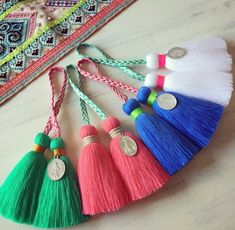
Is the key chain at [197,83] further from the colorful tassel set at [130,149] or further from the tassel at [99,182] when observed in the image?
the tassel at [99,182]

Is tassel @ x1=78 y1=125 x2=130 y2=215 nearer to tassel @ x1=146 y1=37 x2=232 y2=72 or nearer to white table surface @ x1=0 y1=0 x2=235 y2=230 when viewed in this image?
white table surface @ x1=0 y1=0 x2=235 y2=230

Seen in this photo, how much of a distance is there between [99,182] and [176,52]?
0.33 metres

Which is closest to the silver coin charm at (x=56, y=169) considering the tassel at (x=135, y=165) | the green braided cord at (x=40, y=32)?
the tassel at (x=135, y=165)

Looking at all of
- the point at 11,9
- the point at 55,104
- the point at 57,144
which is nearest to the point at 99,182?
the point at 57,144

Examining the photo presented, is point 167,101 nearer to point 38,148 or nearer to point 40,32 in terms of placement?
point 38,148

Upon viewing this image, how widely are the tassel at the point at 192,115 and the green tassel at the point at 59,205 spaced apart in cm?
22

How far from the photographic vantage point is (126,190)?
661mm

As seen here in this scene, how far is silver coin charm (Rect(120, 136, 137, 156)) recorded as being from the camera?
2.24 ft

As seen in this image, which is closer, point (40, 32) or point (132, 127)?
point (132, 127)

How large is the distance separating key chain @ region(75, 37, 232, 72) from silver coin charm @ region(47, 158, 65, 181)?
0.87ft

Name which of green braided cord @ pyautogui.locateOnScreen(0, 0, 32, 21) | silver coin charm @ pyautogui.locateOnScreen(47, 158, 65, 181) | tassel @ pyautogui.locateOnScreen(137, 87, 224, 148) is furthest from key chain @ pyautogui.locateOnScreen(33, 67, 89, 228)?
green braided cord @ pyautogui.locateOnScreen(0, 0, 32, 21)

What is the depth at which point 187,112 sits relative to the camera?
70 cm

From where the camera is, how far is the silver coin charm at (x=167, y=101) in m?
0.72

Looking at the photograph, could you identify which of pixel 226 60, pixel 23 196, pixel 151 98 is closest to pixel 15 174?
pixel 23 196
